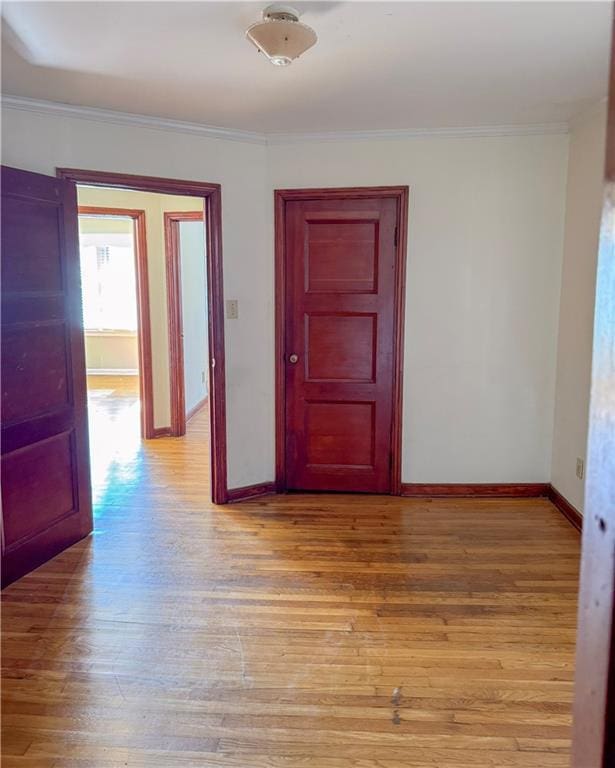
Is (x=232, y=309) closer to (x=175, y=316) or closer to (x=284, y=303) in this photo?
(x=284, y=303)

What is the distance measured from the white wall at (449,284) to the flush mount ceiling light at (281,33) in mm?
1485

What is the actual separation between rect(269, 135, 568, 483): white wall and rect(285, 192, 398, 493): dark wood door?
16cm

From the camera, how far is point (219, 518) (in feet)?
12.0

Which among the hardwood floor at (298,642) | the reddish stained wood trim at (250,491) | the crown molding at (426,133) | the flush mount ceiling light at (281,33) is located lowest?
the hardwood floor at (298,642)

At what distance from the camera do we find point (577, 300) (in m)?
3.50

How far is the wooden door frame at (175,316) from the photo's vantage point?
5.36 metres

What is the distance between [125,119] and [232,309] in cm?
125

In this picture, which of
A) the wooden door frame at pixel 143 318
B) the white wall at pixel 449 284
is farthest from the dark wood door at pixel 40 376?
the wooden door frame at pixel 143 318

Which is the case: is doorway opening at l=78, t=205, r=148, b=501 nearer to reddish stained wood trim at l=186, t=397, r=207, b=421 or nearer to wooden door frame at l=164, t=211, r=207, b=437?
reddish stained wood trim at l=186, t=397, r=207, b=421

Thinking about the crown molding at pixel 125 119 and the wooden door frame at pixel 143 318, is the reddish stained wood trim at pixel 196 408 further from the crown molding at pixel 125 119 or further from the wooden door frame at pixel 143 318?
the crown molding at pixel 125 119

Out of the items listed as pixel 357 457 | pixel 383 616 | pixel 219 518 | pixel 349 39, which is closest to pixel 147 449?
pixel 219 518

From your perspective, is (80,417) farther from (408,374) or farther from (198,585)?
(408,374)

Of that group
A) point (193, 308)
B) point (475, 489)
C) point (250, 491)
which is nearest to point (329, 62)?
point (250, 491)

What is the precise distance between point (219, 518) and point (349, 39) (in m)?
2.69
